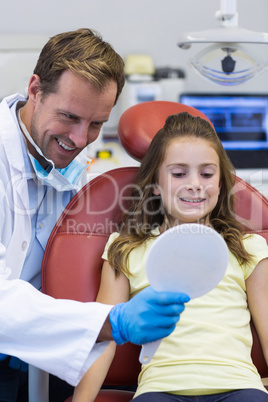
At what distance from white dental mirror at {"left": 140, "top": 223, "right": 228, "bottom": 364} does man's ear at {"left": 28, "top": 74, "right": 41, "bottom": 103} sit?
2.20 feet

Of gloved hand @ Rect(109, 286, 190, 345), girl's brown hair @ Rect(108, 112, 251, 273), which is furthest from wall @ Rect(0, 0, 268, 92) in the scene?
gloved hand @ Rect(109, 286, 190, 345)

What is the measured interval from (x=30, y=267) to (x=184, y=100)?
2090mm

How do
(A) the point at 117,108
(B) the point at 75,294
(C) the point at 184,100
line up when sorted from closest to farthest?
1. (B) the point at 75,294
2. (C) the point at 184,100
3. (A) the point at 117,108

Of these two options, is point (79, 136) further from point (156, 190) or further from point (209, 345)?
point (209, 345)

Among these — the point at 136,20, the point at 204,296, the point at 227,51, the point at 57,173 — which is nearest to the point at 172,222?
the point at 204,296

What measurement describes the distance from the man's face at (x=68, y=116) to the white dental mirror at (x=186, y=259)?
20.9 inches

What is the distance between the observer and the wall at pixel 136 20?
329 cm

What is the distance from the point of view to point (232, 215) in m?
1.37

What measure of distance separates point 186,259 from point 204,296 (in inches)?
18.1

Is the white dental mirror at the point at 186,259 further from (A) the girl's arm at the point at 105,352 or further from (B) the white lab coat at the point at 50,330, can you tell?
(A) the girl's arm at the point at 105,352

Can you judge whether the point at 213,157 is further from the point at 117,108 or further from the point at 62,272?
the point at 117,108

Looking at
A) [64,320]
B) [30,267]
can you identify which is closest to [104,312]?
[64,320]

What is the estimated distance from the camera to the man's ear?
1294 millimetres

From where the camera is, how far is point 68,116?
125 cm
